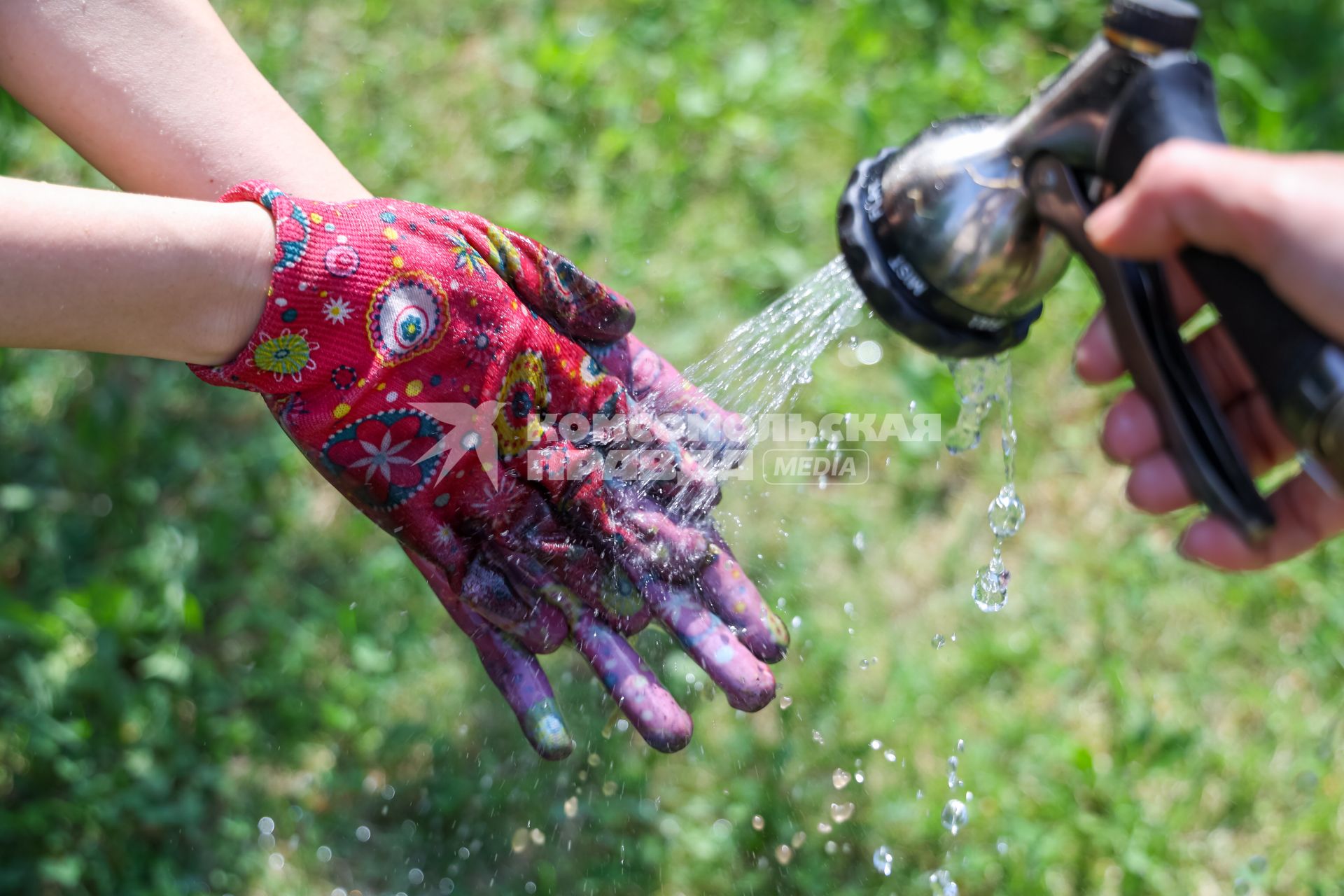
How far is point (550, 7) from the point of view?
10.5ft

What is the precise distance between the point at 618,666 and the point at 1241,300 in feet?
3.05

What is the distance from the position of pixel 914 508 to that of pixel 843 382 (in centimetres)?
35

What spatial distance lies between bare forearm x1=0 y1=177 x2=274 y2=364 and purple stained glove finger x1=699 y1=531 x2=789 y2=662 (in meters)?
0.74

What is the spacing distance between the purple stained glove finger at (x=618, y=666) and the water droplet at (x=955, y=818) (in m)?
0.76

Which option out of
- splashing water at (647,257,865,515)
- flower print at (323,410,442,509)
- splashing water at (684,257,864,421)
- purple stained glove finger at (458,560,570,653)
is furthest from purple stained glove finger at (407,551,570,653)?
splashing water at (684,257,864,421)

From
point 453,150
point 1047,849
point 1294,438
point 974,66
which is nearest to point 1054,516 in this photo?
point 1047,849

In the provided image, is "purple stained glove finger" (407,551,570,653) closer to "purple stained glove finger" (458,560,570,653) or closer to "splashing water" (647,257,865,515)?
"purple stained glove finger" (458,560,570,653)

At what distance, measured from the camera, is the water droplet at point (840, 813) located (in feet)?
6.76

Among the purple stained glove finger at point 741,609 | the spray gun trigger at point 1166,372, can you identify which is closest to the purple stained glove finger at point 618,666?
the purple stained glove finger at point 741,609

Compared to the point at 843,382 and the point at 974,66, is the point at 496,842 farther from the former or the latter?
the point at 974,66

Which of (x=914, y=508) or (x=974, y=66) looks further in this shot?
(x=974, y=66)

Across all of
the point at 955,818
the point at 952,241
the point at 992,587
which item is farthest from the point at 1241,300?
the point at 955,818

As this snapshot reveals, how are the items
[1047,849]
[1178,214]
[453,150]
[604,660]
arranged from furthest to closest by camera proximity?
[453,150] → [1047,849] → [604,660] → [1178,214]

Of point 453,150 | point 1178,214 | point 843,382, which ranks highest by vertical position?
point 1178,214
